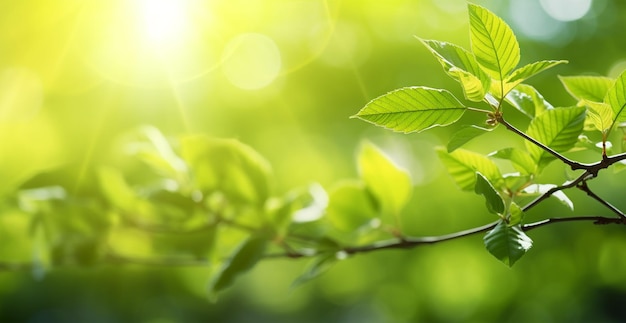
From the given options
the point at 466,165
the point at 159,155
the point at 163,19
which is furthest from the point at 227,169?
the point at 163,19

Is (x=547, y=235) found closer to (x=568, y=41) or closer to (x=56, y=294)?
(x=568, y=41)

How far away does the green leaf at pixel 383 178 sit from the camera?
1.46 feet

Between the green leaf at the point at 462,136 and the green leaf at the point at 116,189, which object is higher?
the green leaf at the point at 462,136

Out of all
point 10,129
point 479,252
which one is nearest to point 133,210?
point 479,252

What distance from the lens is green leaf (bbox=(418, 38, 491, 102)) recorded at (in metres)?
0.23

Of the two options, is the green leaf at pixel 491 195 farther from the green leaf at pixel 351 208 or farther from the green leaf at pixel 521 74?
the green leaf at pixel 351 208

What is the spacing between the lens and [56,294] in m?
2.63

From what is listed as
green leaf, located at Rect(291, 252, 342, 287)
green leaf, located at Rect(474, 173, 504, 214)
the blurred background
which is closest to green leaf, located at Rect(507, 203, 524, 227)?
green leaf, located at Rect(474, 173, 504, 214)

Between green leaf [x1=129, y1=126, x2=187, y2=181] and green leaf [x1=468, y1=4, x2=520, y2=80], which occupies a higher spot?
green leaf [x1=468, y1=4, x2=520, y2=80]

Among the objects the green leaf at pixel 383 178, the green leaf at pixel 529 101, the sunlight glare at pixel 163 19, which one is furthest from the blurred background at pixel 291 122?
the green leaf at pixel 529 101

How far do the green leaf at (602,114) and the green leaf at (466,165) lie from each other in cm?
6

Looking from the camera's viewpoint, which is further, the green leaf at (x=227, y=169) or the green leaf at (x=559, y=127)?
the green leaf at (x=227, y=169)

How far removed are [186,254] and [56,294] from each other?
243 centimetres

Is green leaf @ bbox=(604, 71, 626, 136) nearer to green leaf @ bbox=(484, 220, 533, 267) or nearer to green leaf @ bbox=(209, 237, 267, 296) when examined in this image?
green leaf @ bbox=(484, 220, 533, 267)
